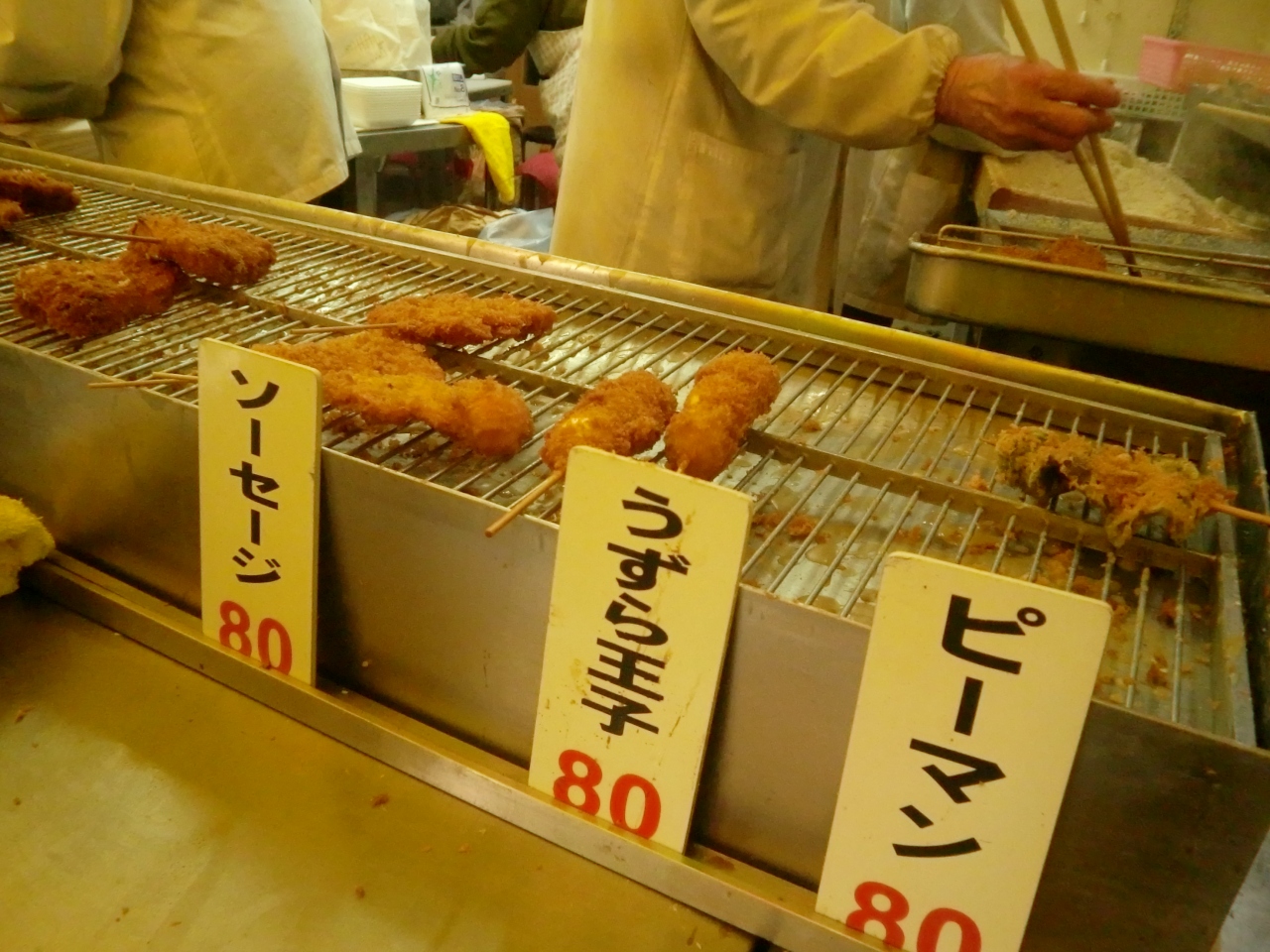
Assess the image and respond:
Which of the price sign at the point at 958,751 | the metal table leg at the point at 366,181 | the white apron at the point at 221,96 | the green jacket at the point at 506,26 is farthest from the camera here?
the green jacket at the point at 506,26

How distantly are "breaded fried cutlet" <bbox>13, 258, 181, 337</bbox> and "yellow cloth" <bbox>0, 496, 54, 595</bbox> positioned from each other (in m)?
0.31

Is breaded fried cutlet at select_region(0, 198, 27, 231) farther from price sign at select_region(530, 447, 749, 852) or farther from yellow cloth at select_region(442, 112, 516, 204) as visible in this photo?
yellow cloth at select_region(442, 112, 516, 204)

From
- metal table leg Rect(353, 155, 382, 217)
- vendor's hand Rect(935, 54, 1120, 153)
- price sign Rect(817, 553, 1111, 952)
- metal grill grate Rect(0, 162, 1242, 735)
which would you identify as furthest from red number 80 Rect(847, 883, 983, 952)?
metal table leg Rect(353, 155, 382, 217)

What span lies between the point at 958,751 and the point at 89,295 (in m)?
1.28

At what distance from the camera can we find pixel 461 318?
50.5 inches

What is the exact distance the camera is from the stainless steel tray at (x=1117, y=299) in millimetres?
1377

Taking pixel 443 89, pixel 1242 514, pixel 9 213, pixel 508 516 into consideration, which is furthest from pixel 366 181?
pixel 1242 514

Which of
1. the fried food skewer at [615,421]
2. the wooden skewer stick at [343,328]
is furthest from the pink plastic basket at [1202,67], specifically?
the wooden skewer stick at [343,328]

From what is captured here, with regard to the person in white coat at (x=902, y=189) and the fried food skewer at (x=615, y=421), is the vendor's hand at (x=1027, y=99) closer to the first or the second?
the person in white coat at (x=902, y=189)

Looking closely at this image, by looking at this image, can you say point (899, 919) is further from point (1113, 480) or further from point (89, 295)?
point (89, 295)

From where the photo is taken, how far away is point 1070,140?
5.83ft

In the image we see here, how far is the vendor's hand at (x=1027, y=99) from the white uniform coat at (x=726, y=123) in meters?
0.06

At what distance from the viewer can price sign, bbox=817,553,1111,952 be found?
0.63m

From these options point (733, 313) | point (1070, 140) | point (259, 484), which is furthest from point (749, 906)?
point (1070, 140)
